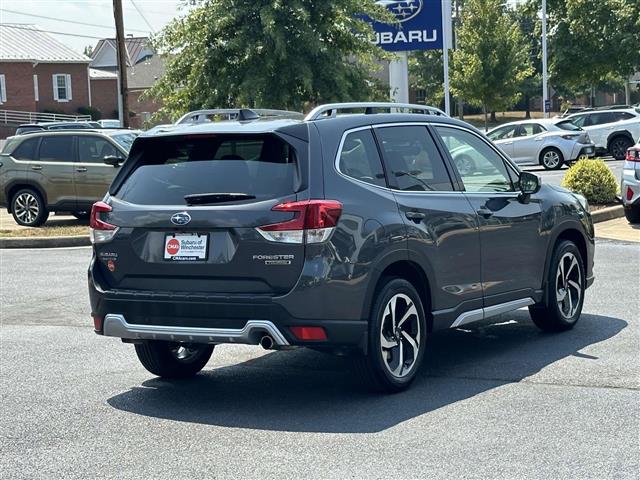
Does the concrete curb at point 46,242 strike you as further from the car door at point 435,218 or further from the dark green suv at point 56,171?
the car door at point 435,218

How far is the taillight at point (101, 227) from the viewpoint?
715 centimetres

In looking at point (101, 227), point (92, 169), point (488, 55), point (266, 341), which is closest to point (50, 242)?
point (92, 169)

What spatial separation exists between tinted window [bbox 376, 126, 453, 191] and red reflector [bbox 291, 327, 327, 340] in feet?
4.09

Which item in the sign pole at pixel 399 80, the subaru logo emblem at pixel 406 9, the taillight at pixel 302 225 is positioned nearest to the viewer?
the taillight at pixel 302 225

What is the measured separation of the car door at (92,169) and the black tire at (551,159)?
605 inches

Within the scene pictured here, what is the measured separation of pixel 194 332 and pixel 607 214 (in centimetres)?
1249

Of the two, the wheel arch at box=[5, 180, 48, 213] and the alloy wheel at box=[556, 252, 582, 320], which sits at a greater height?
the wheel arch at box=[5, 180, 48, 213]

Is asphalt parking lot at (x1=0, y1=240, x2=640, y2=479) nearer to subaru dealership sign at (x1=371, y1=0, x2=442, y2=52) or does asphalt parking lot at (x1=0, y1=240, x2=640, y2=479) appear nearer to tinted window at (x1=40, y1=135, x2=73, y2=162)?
tinted window at (x1=40, y1=135, x2=73, y2=162)

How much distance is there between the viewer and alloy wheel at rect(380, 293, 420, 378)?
23.1 feet

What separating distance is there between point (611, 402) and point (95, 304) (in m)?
3.32

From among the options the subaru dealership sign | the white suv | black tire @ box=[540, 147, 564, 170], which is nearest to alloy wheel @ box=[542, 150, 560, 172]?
black tire @ box=[540, 147, 564, 170]

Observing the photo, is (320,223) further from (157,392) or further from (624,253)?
(624,253)

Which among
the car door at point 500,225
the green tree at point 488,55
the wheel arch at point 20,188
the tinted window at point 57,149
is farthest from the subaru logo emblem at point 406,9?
the green tree at point 488,55

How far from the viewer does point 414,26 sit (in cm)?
2922
